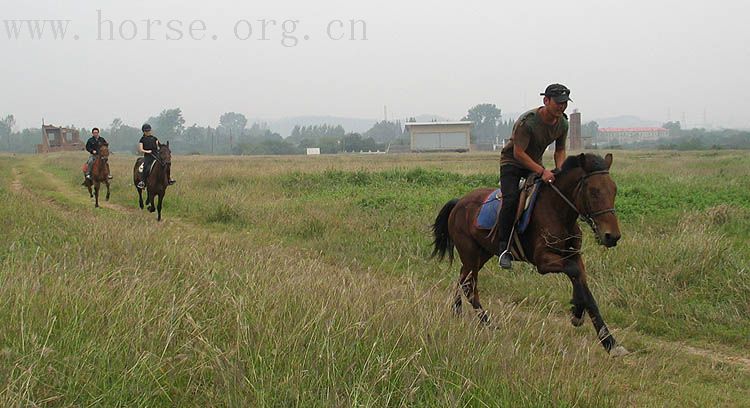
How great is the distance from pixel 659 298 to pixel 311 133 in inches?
6973

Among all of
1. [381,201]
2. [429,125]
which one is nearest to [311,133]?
[429,125]

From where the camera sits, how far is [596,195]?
212 inches

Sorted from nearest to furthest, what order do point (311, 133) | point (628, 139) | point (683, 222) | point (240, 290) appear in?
point (240, 290)
point (683, 222)
point (311, 133)
point (628, 139)

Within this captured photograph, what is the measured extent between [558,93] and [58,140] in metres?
80.2

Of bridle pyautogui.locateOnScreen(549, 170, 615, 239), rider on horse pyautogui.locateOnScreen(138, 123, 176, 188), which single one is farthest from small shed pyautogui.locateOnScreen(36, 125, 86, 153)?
bridle pyautogui.locateOnScreen(549, 170, 615, 239)

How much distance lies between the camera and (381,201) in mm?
14188

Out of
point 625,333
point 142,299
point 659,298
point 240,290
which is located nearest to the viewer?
point 142,299

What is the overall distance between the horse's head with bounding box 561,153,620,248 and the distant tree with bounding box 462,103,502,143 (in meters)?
164

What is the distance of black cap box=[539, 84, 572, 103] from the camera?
5.78 m

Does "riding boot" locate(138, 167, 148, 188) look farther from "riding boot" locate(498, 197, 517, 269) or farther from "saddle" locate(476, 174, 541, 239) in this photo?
"riding boot" locate(498, 197, 517, 269)

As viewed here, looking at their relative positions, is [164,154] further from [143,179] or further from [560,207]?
[560,207]

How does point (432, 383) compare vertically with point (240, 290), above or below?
below

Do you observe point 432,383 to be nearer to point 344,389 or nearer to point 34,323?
point 344,389

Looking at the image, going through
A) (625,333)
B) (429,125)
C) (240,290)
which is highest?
(429,125)
